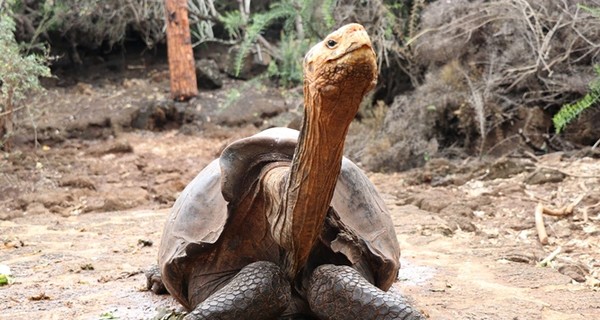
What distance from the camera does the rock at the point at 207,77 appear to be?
1060cm

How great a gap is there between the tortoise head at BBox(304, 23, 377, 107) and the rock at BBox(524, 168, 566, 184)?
3.92 meters

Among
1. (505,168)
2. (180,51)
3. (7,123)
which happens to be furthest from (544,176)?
(180,51)

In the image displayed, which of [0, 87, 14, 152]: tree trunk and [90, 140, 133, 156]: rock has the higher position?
[0, 87, 14, 152]: tree trunk

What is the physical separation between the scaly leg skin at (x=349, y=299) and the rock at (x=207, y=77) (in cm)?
883

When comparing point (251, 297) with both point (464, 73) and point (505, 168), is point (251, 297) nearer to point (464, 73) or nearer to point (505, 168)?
point (505, 168)

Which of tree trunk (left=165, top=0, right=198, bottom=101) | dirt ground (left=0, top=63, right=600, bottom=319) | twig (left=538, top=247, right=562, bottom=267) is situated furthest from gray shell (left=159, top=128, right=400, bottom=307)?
tree trunk (left=165, top=0, right=198, bottom=101)

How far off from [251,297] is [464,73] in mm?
5389

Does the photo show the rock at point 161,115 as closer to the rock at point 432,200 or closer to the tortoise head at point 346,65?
the rock at point 432,200

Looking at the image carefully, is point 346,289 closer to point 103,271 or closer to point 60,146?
point 103,271

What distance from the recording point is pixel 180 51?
9594mm

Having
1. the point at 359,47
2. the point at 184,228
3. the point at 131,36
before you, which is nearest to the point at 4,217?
the point at 184,228

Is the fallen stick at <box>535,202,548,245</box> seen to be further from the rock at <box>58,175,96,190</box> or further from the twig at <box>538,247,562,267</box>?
the rock at <box>58,175,96,190</box>

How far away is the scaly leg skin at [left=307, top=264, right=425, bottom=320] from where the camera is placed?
1872 millimetres

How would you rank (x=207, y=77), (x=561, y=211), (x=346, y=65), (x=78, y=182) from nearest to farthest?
(x=346, y=65) → (x=561, y=211) → (x=78, y=182) → (x=207, y=77)
